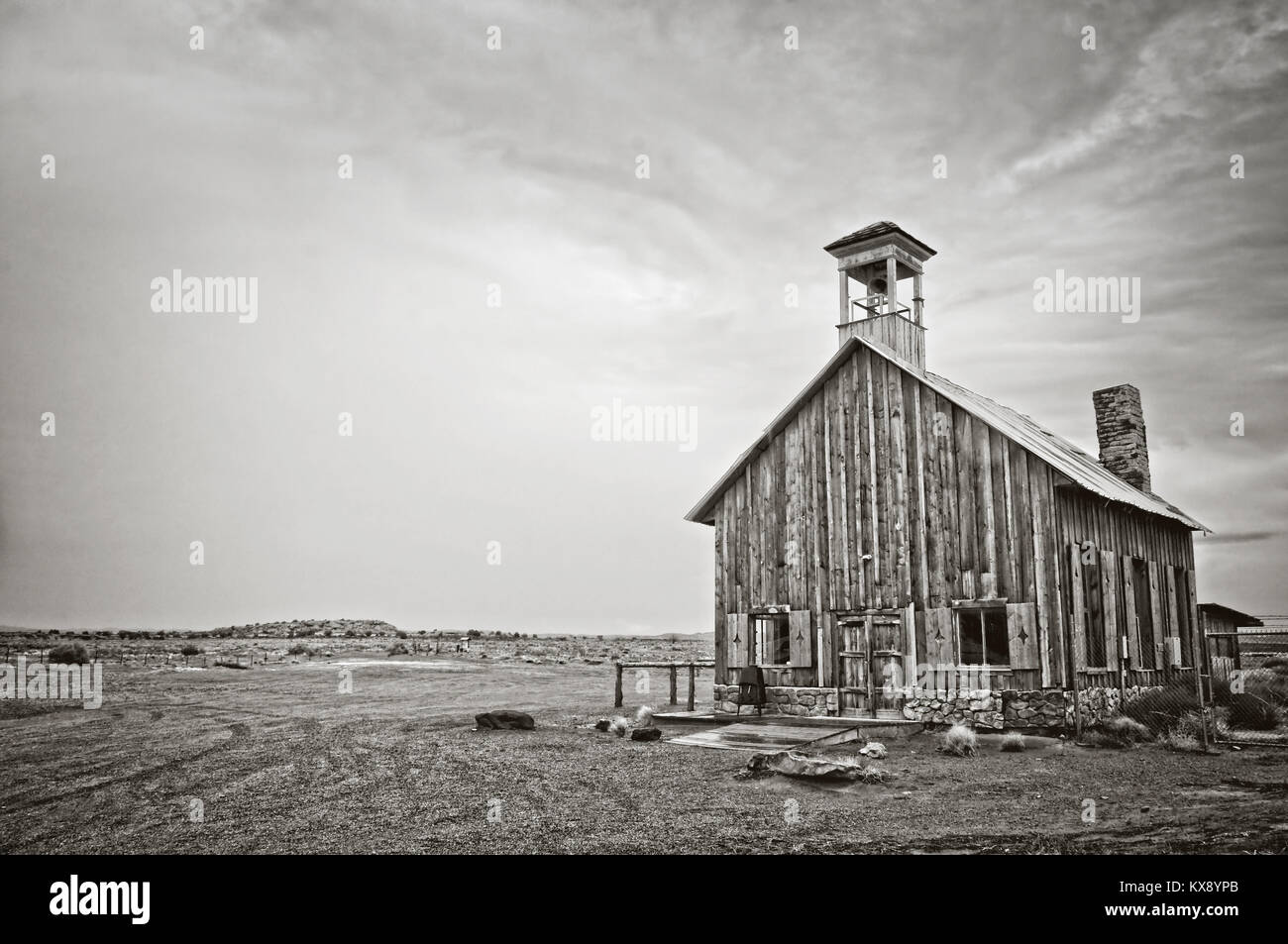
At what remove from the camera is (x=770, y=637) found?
21406mm

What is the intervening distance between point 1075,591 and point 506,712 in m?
11.4

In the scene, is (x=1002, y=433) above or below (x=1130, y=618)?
above

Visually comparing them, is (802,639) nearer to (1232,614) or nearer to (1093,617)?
(1093,617)

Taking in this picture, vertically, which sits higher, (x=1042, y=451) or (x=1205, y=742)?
(x=1042, y=451)

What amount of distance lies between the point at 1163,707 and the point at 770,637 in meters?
8.47

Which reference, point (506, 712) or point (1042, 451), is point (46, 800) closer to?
point (506, 712)

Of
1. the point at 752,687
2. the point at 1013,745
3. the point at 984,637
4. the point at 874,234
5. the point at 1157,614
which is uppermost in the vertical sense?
the point at 874,234

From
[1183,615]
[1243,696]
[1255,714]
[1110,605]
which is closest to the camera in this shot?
[1255,714]

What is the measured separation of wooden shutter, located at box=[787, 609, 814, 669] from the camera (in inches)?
775

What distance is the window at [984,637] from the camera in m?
17.7

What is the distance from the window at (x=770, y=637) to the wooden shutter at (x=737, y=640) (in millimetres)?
231

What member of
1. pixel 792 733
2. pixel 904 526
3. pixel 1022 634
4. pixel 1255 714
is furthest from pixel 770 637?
pixel 1255 714
